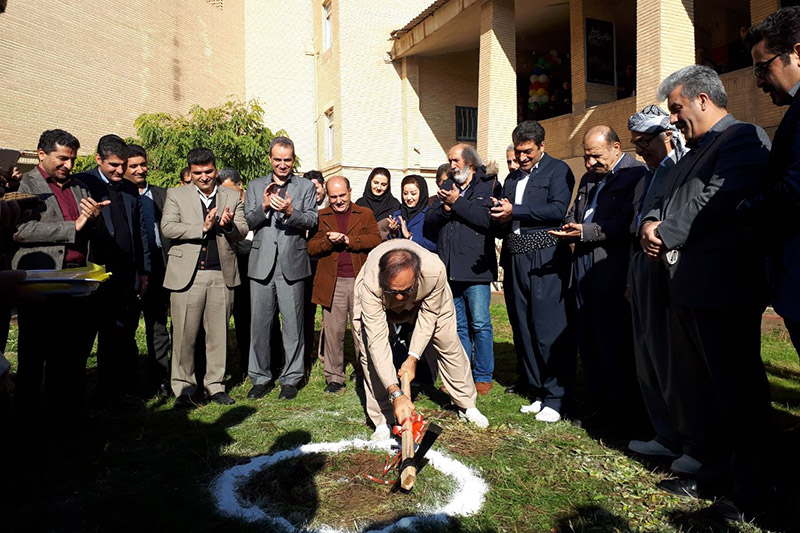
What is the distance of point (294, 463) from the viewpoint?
3.87 metres

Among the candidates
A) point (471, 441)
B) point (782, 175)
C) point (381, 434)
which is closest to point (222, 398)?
point (381, 434)

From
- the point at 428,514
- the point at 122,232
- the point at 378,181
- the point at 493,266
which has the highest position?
the point at 378,181

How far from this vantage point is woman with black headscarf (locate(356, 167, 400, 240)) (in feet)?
21.5

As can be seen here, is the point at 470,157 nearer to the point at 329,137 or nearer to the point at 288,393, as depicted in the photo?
the point at 288,393

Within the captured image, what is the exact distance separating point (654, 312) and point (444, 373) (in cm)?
169

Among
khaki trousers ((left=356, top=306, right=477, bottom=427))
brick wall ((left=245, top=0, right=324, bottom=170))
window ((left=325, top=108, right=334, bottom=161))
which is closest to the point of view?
khaki trousers ((left=356, top=306, right=477, bottom=427))

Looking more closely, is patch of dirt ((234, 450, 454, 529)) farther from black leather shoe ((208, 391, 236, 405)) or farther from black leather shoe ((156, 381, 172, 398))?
black leather shoe ((156, 381, 172, 398))

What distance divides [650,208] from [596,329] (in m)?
1.07

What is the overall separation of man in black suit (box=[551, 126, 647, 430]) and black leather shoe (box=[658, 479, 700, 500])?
902 mm

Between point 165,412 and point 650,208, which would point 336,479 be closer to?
point 165,412

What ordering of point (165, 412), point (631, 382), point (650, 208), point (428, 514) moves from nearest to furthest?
point (428, 514) < point (650, 208) < point (631, 382) < point (165, 412)

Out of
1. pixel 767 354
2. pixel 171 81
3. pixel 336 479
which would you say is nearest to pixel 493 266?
pixel 336 479

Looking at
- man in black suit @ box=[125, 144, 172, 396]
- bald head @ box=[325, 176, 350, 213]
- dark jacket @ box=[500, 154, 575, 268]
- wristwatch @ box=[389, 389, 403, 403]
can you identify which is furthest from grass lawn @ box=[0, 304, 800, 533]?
bald head @ box=[325, 176, 350, 213]

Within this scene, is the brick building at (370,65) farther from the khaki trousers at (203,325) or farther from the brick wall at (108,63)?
the khaki trousers at (203,325)
